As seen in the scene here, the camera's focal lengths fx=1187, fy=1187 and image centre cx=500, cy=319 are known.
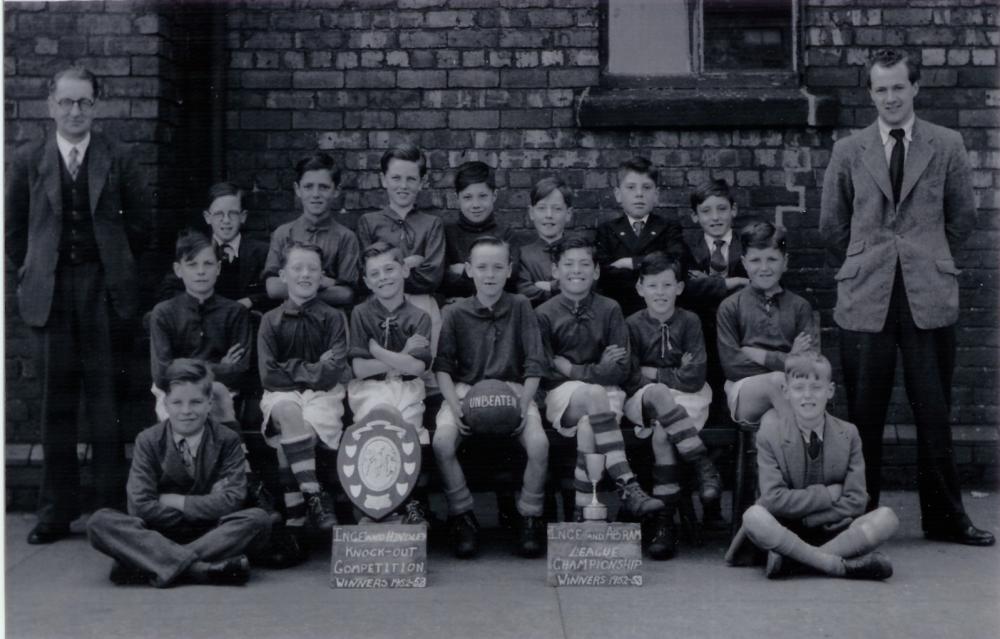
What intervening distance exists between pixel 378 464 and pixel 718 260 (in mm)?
2082

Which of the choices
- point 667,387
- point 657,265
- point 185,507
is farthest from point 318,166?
point 667,387

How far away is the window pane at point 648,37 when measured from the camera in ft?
21.6

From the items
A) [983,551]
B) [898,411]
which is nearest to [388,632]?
[983,551]

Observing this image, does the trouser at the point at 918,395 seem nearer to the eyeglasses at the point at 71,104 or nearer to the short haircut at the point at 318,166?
the short haircut at the point at 318,166

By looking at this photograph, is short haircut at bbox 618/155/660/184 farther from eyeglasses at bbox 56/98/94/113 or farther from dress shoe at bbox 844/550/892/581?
eyeglasses at bbox 56/98/94/113

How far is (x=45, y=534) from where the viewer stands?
18.1ft

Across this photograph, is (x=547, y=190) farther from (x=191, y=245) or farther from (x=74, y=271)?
(x=74, y=271)

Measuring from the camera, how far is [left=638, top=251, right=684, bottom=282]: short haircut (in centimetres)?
545

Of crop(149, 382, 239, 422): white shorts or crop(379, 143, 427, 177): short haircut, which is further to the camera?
crop(379, 143, 427, 177): short haircut

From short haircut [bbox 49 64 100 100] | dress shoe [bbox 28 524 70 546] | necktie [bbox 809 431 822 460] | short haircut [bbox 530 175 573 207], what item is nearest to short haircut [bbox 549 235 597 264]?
short haircut [bbox 530 175 573 207]

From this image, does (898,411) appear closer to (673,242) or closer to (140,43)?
(673,242)

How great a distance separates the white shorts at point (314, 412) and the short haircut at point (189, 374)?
1.15ft

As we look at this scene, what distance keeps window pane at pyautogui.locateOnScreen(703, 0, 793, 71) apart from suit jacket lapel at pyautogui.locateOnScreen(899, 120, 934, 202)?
1.45 metres

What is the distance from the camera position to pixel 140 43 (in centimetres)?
609
